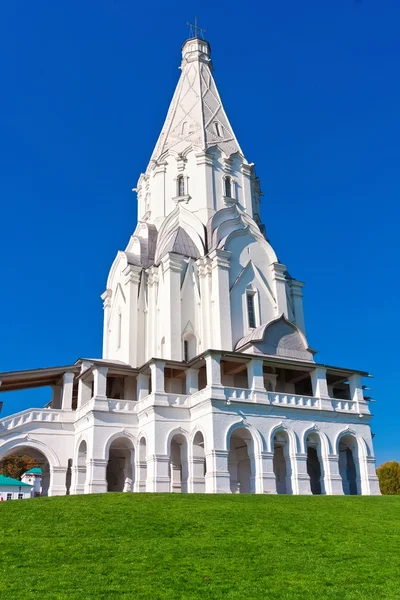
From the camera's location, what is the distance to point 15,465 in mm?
49188

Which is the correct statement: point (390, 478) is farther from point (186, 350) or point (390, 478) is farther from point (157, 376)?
point (157, 376)

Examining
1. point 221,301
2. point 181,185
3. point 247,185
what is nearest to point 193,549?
point 221,301

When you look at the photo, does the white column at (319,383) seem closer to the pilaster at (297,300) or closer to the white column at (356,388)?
the white column at (356,388)

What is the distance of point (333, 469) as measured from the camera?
22.8 metres

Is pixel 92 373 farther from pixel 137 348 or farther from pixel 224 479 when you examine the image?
pixel 224 479

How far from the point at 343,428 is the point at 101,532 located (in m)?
14.4

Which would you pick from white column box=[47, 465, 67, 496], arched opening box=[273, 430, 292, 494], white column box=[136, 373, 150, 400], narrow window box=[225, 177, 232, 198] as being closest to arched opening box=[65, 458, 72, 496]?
white column box=[47, 465, 67, 496]

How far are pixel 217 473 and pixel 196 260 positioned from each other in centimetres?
1101

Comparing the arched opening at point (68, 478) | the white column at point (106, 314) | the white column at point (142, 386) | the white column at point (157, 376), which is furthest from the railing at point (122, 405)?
the white column at point (106, 314)

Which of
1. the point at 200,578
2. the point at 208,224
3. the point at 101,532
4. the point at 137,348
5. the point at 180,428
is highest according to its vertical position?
the point at 208,224

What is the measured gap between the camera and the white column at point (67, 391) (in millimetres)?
24917

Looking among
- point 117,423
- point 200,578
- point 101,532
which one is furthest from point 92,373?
point 200,578

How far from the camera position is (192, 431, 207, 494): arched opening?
21441mm

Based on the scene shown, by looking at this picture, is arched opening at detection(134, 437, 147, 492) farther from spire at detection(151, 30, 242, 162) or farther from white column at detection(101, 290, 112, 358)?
spire at detection(151, 30, 242, 162)
